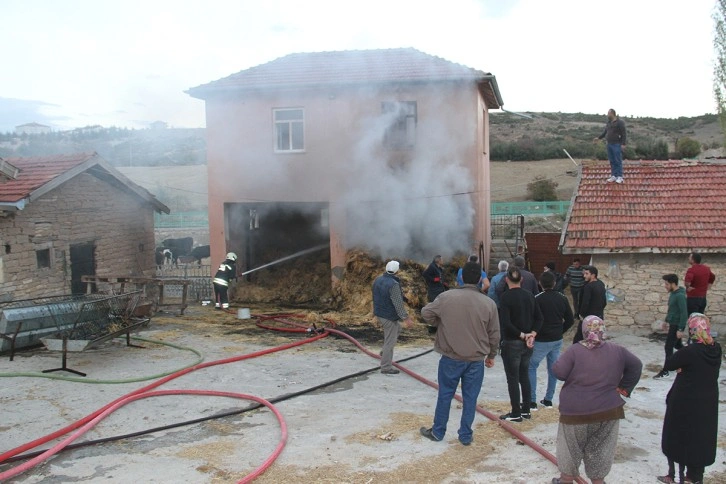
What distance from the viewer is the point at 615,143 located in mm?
13570

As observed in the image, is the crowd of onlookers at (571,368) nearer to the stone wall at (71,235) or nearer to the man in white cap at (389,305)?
the man in white cap at (389,305)

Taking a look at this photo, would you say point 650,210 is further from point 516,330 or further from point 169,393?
point 169,393

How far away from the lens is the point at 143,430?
21.9 ft

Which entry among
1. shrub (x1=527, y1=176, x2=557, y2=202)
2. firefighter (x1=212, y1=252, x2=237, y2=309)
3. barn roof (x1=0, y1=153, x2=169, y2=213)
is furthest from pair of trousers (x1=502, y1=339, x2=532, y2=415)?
shrub (x1=527, y1=176, x2=557, y2=202)

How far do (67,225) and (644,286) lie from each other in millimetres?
12993

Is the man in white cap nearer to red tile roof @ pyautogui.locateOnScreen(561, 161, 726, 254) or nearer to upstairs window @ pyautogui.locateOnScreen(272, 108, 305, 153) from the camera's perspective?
red tile roof @ pyautogui.locateOnScreen(561, 161, 726, 254)

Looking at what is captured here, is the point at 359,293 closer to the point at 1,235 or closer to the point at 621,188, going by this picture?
the point at 621,188

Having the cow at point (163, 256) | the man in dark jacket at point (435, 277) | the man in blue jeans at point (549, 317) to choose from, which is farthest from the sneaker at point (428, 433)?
the cow at point (163, 256)

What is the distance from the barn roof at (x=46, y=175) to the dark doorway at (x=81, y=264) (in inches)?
74.2

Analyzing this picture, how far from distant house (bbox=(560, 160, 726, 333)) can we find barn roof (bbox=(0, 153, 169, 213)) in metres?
11.0

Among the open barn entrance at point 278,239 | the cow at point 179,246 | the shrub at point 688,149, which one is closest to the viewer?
the open barn entrance at point 278,239

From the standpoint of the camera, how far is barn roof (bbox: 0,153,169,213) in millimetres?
12805

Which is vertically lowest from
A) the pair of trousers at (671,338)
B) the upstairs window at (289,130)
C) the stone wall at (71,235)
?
the pair of trousers at (671,338)

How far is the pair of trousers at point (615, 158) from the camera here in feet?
44.4
